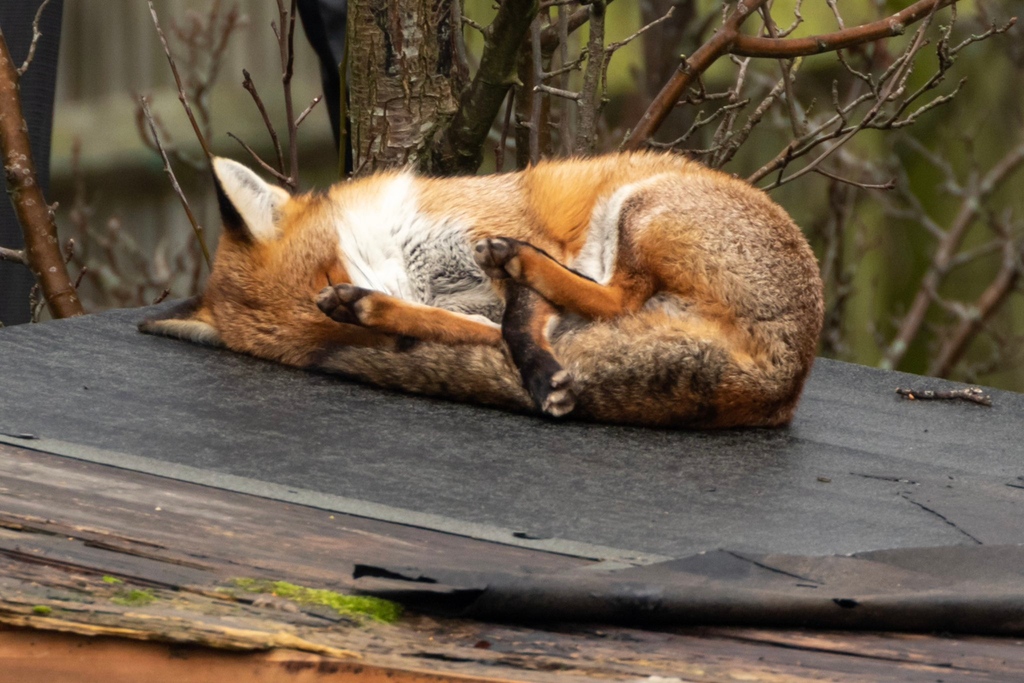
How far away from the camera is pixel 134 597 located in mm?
1351

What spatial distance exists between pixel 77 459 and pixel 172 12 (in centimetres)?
538

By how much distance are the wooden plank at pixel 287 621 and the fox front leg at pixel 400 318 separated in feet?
2.88

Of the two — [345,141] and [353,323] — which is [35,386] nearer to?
[353,323]

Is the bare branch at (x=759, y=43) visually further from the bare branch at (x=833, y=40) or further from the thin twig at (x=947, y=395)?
the thin twig at (x=947, y=395)

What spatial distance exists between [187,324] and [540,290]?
3.31 feet

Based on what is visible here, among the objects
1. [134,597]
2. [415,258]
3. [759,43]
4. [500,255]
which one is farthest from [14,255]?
[134,597]

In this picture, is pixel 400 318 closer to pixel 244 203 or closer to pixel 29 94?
pixel 244 203

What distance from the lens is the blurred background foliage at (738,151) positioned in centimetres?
648

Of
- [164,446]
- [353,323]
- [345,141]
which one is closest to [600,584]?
[164,446]

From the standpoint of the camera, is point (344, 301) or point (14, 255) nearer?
point (344, 301)

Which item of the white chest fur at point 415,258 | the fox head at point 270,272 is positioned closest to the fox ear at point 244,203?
the fox head at point 270,272

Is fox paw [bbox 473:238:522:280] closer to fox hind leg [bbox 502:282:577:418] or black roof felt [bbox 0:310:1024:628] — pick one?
fox hind leg [bbox 502:282:577:418]

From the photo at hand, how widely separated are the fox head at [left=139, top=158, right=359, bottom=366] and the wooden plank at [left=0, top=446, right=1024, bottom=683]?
1028 millimetres

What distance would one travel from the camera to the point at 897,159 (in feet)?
24.1
